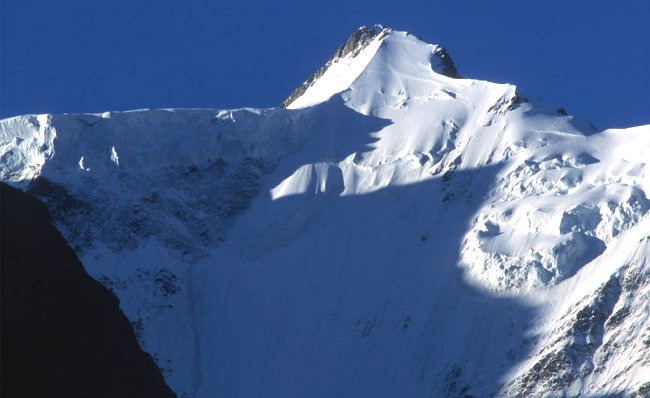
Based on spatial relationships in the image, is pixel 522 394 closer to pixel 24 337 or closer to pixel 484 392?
pixel 484 392

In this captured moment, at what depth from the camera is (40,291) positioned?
19312cm

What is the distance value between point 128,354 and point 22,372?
15.9 meters

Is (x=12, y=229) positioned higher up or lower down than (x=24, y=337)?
higher up

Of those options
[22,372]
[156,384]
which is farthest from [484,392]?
[22,372]

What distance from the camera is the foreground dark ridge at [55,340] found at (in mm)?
182875

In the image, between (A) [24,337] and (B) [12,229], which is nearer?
(A) [24,337]

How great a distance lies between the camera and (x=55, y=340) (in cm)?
18862

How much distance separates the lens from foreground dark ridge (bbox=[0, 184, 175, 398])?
→ 600ft

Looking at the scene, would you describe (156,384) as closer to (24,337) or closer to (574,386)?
(24,337)

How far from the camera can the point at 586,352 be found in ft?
650

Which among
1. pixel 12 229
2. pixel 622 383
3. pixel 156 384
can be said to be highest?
pixel 12 229

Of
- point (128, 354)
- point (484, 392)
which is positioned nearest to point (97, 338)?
point (128, 354)

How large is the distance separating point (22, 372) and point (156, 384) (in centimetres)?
1584

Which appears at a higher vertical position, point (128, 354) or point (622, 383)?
point (128, 354)
